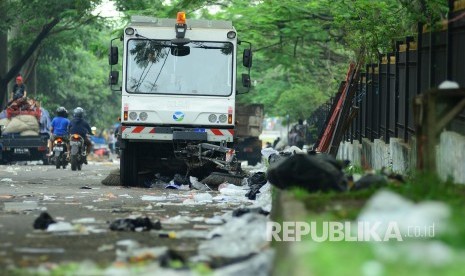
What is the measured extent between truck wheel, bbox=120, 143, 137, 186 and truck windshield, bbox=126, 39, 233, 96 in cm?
118

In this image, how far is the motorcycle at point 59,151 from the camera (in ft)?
99.0

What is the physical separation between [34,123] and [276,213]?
25.4 m

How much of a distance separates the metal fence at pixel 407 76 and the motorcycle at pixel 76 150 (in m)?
A: 6.97

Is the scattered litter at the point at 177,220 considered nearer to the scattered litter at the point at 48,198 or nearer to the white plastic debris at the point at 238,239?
the white plastic debris at the point at 238,239

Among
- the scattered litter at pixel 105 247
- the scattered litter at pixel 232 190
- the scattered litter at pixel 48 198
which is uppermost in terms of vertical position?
the scattered litter at pixel 105 247

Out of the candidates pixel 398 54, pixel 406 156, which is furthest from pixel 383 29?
pixel 406 156

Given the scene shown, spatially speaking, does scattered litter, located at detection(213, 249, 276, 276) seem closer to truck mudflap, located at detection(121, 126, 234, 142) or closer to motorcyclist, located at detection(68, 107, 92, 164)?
truck mudflap, located at detection(121, 126, 234, 142)

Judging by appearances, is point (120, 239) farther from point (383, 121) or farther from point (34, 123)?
point (34, 123)

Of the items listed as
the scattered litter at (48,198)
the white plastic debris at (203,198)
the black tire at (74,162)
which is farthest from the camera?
the black tire at (74,162)

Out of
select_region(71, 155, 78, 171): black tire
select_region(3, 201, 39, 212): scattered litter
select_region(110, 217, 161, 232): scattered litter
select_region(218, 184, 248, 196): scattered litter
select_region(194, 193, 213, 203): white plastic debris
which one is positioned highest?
select_region(110, 217, 161, 232): scattered litter

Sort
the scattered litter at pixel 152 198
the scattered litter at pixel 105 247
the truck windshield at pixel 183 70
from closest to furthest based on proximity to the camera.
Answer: the scattered litter at pixel 105 247 < the scattered litter at pixel 152 198 < the truck windshield at pixel 183 70

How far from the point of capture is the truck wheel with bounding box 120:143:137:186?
2145 centimetres

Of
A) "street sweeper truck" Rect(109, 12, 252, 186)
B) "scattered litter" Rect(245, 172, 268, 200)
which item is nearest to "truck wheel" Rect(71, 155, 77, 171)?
"street sweeper truck" Rect(109, 12, 252, 186)

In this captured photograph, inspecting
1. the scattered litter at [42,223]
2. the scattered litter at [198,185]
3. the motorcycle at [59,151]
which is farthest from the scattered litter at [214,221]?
the motorcycle at [59,151]
